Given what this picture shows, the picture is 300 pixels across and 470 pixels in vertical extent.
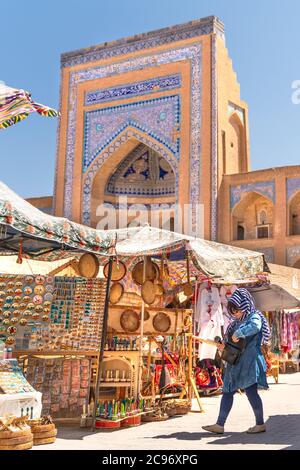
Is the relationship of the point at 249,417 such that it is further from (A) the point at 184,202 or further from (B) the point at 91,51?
(B) the point at 91,51

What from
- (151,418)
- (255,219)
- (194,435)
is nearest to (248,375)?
(194,435)

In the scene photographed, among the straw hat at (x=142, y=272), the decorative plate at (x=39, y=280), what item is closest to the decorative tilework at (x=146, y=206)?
the straw hat at (x=142, y=272)

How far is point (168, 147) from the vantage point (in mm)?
20109

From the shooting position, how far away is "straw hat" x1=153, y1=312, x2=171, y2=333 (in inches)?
265

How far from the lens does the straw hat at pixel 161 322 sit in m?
6.73

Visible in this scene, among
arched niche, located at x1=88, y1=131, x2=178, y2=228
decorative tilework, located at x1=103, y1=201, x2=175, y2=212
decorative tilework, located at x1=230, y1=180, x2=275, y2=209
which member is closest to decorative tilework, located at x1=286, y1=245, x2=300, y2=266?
decorative tilework, located at x1=230, y1=180, x2=275, y2=209

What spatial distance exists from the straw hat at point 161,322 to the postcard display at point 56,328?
1038mm

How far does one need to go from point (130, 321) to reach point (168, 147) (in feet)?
47.0

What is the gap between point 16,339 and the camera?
5.69 meters

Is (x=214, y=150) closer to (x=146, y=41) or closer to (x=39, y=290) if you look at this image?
(x=146, y=41)

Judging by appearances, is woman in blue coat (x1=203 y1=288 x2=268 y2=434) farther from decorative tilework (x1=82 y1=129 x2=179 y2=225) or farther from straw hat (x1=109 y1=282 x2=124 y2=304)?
decorative tilework (x1=82 y1=129 x2=179 y2=225)

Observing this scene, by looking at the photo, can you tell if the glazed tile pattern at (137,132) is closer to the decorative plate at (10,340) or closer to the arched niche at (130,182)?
the arched niche at (130,182)

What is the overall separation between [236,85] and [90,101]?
17.2ft

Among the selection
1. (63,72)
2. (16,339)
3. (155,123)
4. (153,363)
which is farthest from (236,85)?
(16,339)
